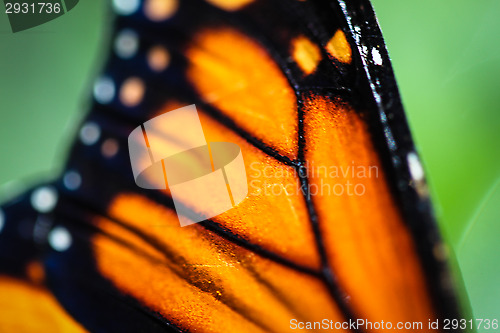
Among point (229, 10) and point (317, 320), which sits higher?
point (229, 10)

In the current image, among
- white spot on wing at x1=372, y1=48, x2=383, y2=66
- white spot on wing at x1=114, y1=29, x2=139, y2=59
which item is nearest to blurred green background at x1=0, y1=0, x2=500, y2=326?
white spot on wing at x1=114, y1=29, x2=139, y2=59

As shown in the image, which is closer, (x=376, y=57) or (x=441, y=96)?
(x=376, y=57)

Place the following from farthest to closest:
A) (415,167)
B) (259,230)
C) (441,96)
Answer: (441,96) < (259,230) < (415,167)

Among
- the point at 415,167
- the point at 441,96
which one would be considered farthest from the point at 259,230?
the point at 441,96

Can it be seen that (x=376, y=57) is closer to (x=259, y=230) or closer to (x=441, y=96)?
(x=259, y=230)

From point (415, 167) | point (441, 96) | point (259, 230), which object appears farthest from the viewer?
point (441, 96)

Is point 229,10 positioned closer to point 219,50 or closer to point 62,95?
point 219,50

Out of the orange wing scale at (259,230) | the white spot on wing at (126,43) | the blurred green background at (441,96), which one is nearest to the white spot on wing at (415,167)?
the orange wing scale at (259,230)

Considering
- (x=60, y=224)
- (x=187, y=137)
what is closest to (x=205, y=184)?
(x=187, y=137)
